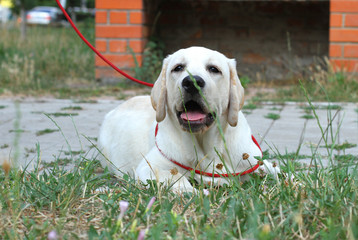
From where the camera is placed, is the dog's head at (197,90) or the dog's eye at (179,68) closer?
the dog's head at (197,90)

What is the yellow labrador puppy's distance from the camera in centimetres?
278

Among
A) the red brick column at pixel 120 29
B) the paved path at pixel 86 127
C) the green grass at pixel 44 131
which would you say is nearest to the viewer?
the paved path at pixel 86 127

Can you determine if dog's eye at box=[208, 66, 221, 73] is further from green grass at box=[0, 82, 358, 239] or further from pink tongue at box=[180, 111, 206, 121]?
green grass at box=[0, 82, 358, 239]

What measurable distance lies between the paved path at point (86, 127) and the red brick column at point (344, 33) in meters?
1.28

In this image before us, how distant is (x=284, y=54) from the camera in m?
8.60

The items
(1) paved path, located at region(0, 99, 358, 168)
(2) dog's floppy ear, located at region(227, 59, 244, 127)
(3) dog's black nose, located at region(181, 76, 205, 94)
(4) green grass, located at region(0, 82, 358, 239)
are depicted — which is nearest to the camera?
(4) green grass, located at region(0, 82, 358, 239)

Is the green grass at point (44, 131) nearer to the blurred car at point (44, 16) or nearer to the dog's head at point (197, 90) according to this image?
the dog's head at point (197, 90)

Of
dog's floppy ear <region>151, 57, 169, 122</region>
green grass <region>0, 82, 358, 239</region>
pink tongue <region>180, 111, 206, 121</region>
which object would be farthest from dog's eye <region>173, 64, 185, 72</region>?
green grass <region>0, 82, 358, 239</region>

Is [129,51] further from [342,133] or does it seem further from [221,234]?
[221,234]

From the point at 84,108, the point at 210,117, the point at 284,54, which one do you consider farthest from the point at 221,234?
the point at 284,54

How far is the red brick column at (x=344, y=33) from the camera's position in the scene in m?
7.30

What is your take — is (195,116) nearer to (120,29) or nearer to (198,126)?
(198,126)

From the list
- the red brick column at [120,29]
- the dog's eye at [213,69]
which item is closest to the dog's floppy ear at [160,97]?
the dog's eye at [213,69]

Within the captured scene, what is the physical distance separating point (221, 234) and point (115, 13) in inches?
243
